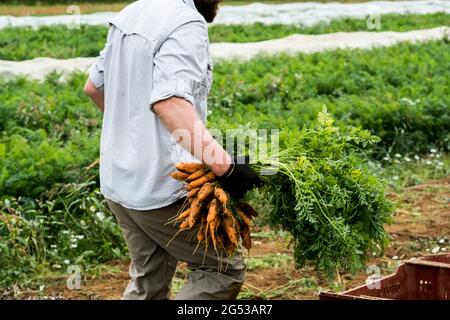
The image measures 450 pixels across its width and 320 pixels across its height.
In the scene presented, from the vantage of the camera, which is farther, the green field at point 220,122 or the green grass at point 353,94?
the green grass at point 353,94

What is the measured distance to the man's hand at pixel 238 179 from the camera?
11.8 ft

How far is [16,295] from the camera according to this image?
544 cm

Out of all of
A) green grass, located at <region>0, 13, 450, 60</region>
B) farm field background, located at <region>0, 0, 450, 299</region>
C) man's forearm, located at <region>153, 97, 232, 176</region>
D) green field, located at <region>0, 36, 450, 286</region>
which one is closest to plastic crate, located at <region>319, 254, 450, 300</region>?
farm field background, located at <region>0, 0, 450, 299</region>

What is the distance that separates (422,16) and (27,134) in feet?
49.1

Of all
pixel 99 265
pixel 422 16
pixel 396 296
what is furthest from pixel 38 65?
pixel 422 16

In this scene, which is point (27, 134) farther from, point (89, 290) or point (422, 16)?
point (422, 16)

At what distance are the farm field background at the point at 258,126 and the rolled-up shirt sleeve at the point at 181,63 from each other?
0.46m

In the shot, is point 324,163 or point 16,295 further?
point 16,295

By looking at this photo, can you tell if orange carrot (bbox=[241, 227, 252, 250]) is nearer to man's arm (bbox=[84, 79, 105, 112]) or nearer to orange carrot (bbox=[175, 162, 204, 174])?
orange carrot (bbox=[175, 162, 204, 174])

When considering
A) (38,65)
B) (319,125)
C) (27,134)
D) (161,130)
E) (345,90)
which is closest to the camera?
(161,130)

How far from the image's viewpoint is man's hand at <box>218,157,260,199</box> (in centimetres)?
360

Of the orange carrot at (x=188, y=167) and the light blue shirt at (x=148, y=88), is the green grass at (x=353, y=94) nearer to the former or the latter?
the light blue shirt at (x=148, y=88)

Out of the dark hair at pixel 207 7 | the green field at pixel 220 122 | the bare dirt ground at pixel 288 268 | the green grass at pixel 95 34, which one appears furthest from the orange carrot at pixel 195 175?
the green grass at pixel 95 34

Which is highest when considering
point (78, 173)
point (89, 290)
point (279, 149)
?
point (279, 149)
